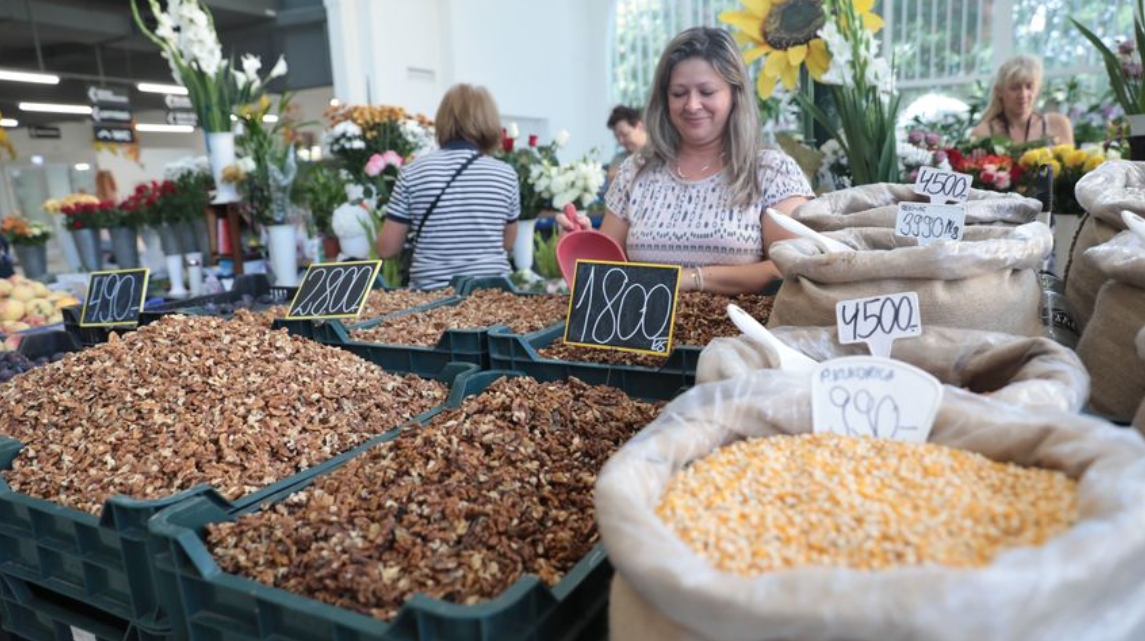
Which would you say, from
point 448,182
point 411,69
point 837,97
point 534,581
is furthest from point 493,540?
point 411,69

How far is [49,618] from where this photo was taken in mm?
1043

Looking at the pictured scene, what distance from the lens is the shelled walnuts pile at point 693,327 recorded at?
1.40m

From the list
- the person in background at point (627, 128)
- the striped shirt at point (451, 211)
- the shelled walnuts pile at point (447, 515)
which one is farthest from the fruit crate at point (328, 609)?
the person in background at point (627, 128)

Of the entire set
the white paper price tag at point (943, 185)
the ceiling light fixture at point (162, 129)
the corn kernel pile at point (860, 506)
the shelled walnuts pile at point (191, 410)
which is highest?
the ceiling light fixture at point (162, 129)

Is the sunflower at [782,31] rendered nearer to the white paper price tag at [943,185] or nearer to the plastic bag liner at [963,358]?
the white paper price tag at [943,185]

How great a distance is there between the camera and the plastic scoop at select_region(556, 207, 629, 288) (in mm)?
1823

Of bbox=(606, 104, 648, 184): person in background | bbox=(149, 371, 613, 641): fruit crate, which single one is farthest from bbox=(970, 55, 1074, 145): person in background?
bbox=(149, 371, 613, 641): fruit crate

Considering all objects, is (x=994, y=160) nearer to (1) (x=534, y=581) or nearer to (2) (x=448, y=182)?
(2) (x=448, y=182)

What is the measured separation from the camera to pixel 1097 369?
100 centimetres

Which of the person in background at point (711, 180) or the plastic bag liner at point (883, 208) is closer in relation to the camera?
the plastic bag liner at point (883, 208)

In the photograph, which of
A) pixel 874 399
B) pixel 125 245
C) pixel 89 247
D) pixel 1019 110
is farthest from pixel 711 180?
pixel 89 247

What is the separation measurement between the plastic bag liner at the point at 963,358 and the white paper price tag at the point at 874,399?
0.09 meters

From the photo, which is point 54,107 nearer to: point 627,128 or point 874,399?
point 627,128

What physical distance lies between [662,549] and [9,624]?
110cm
